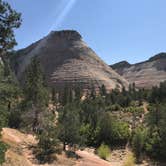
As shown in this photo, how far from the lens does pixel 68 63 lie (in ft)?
479

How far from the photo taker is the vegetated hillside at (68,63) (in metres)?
135

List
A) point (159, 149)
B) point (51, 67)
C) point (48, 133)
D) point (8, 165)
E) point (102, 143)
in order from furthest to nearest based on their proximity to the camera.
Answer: point (51, 67) → point (102, 143) → point (159, 149) → point (48, 133) → point (8, 165)

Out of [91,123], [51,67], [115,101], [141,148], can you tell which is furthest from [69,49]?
[141,148]

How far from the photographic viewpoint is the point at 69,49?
156m

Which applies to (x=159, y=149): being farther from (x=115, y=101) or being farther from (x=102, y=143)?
(x=115, y=101)

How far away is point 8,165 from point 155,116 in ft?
89.0

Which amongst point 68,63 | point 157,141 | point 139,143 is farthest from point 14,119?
point 68,63

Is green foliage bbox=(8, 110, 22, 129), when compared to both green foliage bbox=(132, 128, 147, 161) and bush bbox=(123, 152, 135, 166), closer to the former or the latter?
bush bbox=(123, 152, 135, 166)

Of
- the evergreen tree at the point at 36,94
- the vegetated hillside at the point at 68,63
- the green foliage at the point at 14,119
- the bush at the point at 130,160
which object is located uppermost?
the vegetated hillside at the point at 68,63

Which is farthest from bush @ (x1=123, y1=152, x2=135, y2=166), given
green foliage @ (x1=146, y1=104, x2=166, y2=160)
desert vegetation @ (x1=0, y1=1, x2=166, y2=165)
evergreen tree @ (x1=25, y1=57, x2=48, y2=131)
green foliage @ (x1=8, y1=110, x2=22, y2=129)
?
green foliage @ (x1=8, y1=110, x2=22, y2=129)

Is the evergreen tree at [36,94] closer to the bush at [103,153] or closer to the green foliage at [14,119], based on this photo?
the green foliage at [14,119]

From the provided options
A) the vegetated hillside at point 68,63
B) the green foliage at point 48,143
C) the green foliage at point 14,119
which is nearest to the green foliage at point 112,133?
the green foliage at point 14,119

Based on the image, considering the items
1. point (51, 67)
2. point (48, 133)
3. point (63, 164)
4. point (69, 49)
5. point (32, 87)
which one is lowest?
point (63, 164)

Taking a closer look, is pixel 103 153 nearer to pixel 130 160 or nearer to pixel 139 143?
pixel 130 160
